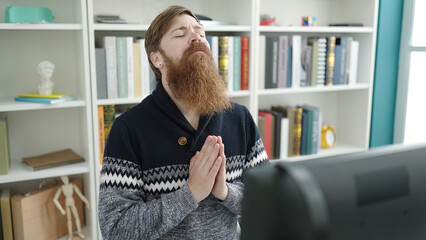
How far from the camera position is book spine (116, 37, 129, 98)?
2.06 metres

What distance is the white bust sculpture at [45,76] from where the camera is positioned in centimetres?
200

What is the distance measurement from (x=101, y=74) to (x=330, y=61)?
1.35 meters

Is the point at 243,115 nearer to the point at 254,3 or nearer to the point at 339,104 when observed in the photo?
the point at 254,3

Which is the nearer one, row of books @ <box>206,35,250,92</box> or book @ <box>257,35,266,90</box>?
row of books @ <box>206,35,250,92</box>

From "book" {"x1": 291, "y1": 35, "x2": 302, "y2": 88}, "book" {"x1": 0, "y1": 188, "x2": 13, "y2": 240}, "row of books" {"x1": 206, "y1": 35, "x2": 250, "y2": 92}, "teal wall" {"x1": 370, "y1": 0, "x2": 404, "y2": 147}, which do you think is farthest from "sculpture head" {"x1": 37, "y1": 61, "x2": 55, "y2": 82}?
"teal wall" {"x1": 370, "y1": 0, "x2": 404, "y2": 147}

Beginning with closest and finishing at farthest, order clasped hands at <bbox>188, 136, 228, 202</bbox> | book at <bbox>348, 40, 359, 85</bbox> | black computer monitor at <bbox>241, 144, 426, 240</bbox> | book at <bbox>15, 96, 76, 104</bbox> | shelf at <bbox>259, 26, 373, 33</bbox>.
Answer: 1. black computer monitor at <bbox>241, 144, 426, 240</bbox>
2. clasped hands at <bbox>188, 136, 228, 202</bbox>
3. book at <bbox>15, 96, 76, 104</bbox>
4. shelf at <bbox>259, 26, 373, 33</bbox>
5. book at <bbox>348, 40, 359, 85</bbox>

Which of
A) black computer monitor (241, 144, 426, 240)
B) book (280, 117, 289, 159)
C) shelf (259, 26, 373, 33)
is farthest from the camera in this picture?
book (280, 117, 289, 159)

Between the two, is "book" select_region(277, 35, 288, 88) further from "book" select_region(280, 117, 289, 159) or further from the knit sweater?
the knit sweater

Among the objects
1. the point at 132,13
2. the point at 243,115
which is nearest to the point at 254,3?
the point at 132,13

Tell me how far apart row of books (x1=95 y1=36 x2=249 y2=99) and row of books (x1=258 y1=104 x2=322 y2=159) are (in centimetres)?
41

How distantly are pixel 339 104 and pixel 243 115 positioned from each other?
1.72 m

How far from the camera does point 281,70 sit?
2436mm

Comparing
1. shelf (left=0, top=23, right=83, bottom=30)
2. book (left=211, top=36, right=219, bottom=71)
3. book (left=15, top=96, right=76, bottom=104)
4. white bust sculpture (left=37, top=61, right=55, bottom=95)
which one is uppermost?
shelf (left=0, top=23, right=83, bottom=30)

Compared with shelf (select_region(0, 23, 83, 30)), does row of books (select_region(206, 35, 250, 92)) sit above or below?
below
